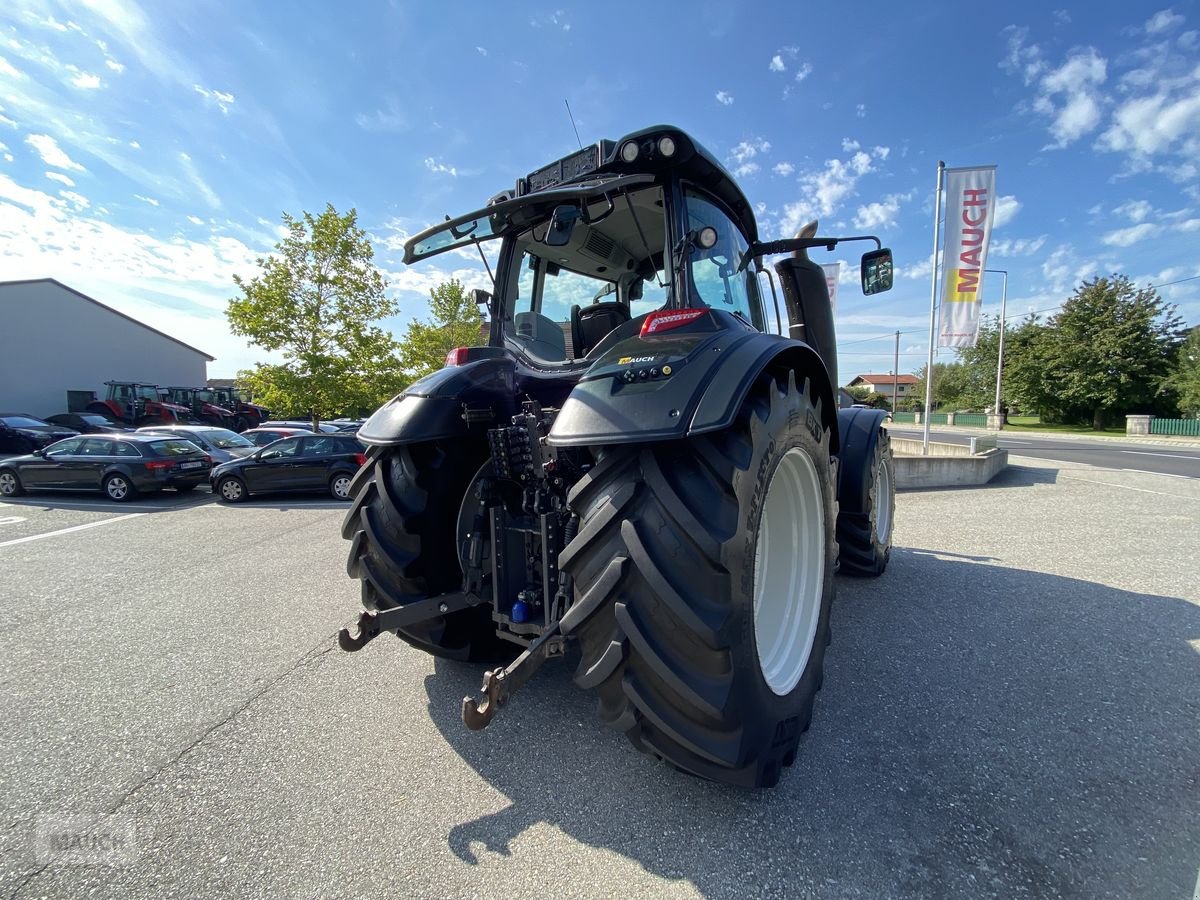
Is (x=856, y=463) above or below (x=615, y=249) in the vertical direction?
below

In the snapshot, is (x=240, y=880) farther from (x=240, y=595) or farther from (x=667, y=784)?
(x=240, y=595)

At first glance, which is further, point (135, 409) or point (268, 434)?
point (135, 409)

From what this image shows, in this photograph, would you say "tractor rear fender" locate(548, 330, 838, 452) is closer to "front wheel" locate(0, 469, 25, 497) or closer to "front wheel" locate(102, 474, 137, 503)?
→ "front wheel" locate(102, 474, 137, 503)

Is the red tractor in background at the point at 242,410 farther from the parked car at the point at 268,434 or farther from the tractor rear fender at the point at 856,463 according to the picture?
the tractor rear fender at the point at 856,463

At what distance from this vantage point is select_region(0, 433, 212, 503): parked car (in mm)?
9672

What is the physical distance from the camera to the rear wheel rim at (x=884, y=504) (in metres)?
4.52

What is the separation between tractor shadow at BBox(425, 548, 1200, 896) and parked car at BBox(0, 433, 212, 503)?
10.4 meters

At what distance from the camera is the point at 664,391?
1.66 metres

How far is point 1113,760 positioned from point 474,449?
3.10 meters

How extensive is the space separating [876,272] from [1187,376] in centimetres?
3815

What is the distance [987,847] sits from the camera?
1649 millimetres

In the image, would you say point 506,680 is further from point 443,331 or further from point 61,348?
point 61,348

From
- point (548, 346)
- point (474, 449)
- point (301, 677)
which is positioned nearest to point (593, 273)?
point (548, 346)

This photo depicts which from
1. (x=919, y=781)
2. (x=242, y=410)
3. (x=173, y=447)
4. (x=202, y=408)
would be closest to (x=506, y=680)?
(x=919, y=781)
